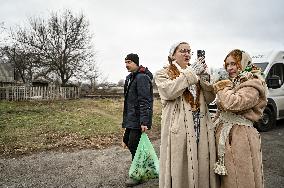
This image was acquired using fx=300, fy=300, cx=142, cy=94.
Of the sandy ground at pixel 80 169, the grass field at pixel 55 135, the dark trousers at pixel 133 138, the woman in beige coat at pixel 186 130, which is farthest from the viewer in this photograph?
the grass field at pixel 55 135

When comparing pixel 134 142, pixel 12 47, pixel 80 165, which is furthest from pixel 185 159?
pixel 12 47

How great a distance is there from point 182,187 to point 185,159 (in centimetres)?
27

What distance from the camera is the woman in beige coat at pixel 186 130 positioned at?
118 inches

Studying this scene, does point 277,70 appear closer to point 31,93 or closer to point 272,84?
point 272,84

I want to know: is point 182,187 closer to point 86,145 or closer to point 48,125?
point 86,145

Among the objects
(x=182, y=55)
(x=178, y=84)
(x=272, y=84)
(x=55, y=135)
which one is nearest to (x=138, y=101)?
(x=182, y=55)

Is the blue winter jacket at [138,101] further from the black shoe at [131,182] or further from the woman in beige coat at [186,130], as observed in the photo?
the woman in beige coat at [186,130]

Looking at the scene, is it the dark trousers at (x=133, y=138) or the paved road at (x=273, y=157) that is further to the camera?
the paved road at (x=273, y=157)

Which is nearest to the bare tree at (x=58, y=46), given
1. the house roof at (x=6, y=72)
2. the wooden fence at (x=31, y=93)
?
the wooden fence at (x=31, y=93)

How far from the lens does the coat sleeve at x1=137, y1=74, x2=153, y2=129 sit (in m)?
4.64

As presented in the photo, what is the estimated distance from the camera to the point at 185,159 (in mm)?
3021

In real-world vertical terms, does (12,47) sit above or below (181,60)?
above

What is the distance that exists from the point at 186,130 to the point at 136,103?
187 cm

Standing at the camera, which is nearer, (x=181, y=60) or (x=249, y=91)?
(x=249, y=91)
